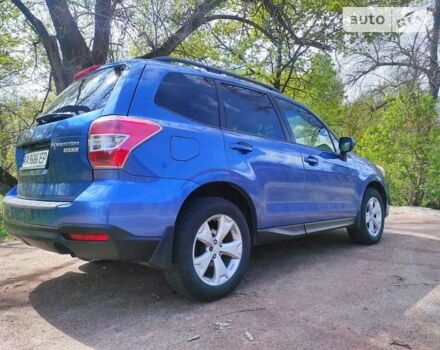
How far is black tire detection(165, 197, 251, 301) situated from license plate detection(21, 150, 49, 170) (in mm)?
1082

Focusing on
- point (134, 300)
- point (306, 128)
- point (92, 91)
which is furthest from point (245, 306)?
point (306, 128)

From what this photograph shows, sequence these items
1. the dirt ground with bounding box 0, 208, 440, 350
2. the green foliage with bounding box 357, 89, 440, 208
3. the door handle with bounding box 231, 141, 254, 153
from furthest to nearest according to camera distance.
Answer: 1. the green foliage with bounding box 357, 89, 440, 208
2. the door handle with bounding box 231, 141, 254, 153
3. the dirt ground with bounding box 0, 208, 440, 350

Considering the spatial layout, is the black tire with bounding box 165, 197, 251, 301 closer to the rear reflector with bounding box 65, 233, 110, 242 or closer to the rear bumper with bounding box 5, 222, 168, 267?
the rear bumper with bounding box 5, 222, 168, 267

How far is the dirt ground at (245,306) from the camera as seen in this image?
245 cm

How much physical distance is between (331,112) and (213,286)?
1351 centimetres

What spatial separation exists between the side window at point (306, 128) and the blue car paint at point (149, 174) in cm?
59

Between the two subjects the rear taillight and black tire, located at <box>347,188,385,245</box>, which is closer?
the rear taillight

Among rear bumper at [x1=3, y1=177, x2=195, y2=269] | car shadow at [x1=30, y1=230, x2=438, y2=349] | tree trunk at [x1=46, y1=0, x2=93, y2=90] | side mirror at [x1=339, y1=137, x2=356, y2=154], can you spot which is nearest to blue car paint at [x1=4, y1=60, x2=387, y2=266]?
rear bumper at [x1=3, y1=177, x2=195, y2=269]

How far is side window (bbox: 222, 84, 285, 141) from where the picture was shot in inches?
139

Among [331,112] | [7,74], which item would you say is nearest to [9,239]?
Result: [7,74]

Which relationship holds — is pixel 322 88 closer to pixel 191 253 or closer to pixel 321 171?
pixel 321 171

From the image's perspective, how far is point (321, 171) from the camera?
4.35 metres

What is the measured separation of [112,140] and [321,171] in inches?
97.2

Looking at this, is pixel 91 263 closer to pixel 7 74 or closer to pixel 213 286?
pixel 213 286
